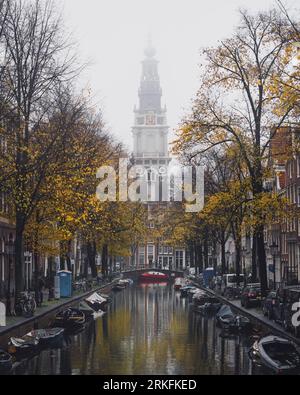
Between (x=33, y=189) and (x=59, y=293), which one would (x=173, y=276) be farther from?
(x=33, y=189)

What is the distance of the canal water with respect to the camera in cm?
2819

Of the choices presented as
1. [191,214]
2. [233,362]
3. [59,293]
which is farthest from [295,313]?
[191,214]

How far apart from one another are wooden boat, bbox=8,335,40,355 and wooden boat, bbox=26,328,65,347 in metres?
0.63

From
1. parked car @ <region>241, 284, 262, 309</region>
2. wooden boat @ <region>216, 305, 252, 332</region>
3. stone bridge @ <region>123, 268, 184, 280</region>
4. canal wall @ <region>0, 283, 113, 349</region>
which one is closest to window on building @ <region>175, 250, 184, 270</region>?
stone bridge @ <region>123, 268, 184, 280</region>

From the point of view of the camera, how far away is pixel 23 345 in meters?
31.1

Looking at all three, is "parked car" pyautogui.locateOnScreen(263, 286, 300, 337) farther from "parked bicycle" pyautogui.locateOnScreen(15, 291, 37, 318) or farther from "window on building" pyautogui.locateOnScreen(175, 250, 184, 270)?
"window on building" pyautogui.locateOnScreen(175, 250, 184, 270)

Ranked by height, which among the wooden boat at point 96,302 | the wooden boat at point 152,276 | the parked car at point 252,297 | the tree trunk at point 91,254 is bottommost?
the wooden boat at point 152,276

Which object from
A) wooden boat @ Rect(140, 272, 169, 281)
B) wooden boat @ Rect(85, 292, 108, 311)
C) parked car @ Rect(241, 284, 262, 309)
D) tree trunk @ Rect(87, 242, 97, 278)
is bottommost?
wooden boat @ Rect(140, 272, 169, 281)

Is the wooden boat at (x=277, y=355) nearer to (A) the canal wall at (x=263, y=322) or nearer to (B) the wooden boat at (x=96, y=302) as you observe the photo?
(A) the canal wall at (x=263, y=322)

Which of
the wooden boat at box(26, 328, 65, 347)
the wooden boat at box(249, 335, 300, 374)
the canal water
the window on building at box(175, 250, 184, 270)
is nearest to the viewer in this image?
the wooden boat at box(249, 335, 300, 374)

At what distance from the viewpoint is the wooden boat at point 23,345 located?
30.7 metres

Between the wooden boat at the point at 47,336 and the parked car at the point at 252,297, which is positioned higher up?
the parked car at the point at 252,297

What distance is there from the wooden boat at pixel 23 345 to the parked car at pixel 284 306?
36.1 ft

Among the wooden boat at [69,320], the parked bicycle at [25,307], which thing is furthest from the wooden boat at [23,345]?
the parked bicycle at [25,307]
